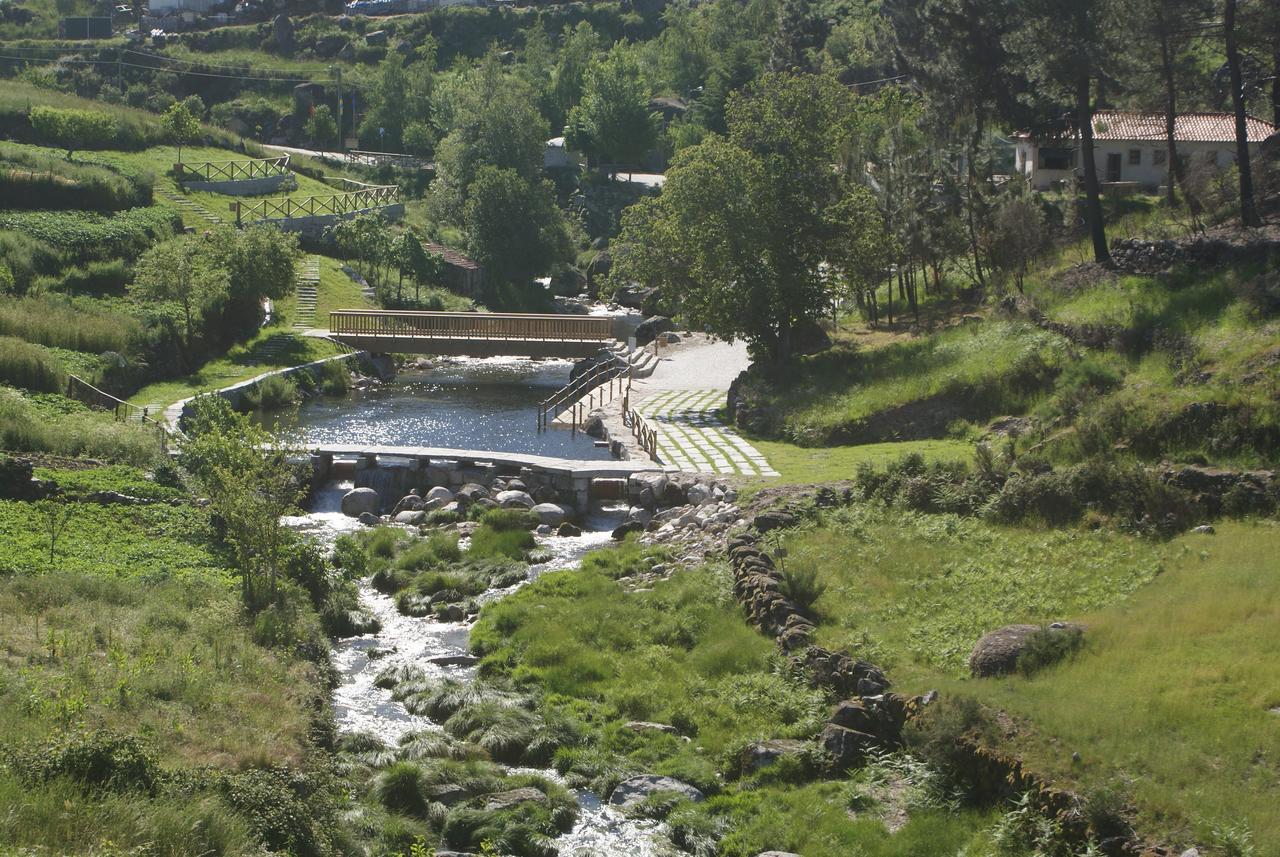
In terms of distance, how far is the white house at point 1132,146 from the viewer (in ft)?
170

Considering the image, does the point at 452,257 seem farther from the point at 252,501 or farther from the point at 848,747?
the point at 848,747

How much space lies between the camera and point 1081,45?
3562 cm

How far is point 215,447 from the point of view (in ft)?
81.0

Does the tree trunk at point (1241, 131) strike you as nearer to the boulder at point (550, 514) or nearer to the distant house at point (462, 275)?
the boulder at point (550, 514)

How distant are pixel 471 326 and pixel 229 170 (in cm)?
2552

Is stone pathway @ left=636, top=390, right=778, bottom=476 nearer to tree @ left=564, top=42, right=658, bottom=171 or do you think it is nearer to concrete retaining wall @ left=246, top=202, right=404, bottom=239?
concrete retaining wall @ left=246, top=202, right=404, bottom=239

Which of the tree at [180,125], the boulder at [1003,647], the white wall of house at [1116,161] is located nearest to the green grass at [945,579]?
the boulder at [1003,647]

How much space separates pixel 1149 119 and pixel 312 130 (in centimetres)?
6219

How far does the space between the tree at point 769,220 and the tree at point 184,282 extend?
60.4ft

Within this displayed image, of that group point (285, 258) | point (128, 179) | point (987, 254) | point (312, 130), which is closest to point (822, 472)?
point (987, 254)

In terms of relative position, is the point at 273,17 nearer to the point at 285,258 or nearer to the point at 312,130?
the point at 312,130

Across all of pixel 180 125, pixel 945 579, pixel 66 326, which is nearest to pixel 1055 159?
pixel 945 579

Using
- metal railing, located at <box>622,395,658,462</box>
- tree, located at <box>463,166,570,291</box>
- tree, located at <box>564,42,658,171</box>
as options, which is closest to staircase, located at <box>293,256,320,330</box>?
tree, located at <box>463,166,570,291</box>

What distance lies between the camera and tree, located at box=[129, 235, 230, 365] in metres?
48.4
